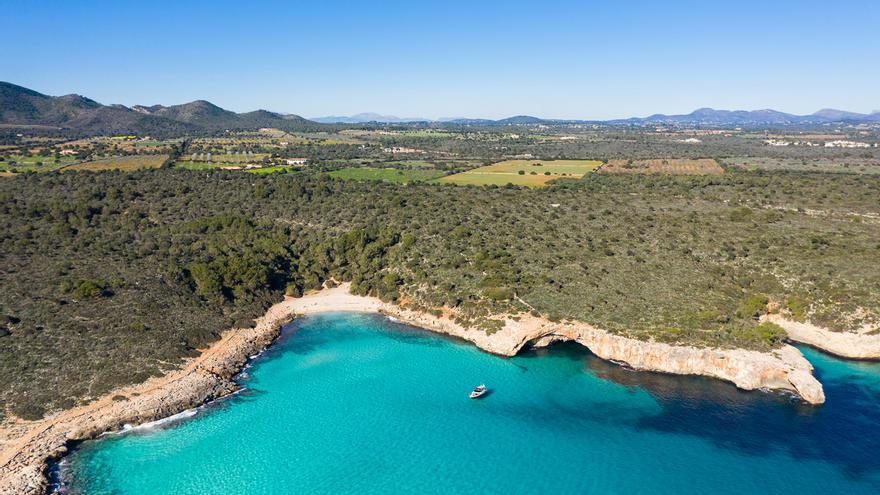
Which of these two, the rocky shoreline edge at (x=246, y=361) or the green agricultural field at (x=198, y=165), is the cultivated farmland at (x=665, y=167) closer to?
the rocky shoreline edge at (x=246, y=361)

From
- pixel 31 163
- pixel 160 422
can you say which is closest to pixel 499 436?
pixel 160 422

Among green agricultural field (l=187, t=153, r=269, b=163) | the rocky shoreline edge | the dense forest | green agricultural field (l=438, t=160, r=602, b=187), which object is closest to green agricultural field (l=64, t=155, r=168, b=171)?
green agricultural field (l=187, t=153, r=269, b=163)

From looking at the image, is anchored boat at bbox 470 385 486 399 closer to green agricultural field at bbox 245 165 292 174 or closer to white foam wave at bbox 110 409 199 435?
white foam wave at bbox 110 409 199 435

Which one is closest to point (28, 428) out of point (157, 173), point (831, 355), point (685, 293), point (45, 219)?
point (45, 219)

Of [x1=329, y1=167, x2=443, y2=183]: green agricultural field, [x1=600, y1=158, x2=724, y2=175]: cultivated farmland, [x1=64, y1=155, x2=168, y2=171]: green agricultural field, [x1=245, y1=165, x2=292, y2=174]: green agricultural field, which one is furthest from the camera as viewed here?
[x1=600, y1=158, x2=724, y2=175]: cultivated farmland

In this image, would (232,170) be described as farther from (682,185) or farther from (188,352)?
(682,185)
